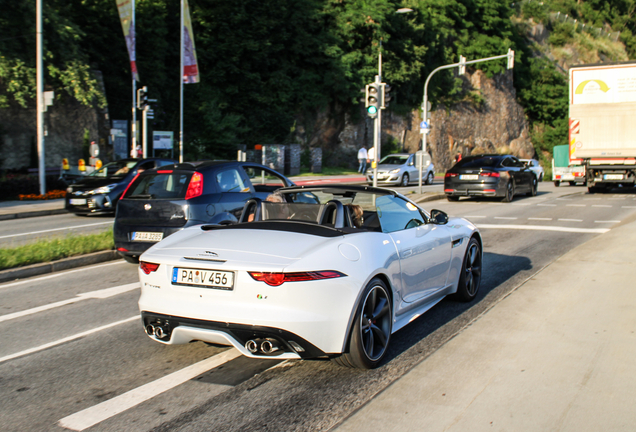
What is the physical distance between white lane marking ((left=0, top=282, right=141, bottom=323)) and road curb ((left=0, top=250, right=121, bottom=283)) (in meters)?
1.57

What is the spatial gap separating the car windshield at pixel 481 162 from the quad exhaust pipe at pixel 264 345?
1612 centimetres

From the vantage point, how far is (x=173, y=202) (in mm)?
8141

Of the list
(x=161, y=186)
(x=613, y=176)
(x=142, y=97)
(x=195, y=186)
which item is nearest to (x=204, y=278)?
(x=195, y=186)

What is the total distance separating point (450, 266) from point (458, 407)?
231 cm

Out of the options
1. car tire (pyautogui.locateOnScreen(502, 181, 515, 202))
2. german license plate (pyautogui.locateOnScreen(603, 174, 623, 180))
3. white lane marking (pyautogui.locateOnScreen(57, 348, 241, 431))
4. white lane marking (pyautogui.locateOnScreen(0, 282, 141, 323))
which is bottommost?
white lane marking (pyautogui.locateOnScreen(57, 348, 241, 431))

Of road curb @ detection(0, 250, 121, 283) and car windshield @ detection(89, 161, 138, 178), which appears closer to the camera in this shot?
road curb @ detection(0, 250, 121, 283)

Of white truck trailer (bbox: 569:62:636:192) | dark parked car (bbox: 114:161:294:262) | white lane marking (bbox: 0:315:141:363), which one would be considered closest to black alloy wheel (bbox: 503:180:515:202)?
white truck trailer (bbox: 569:62:636:192)

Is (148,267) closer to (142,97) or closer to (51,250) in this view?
(51,250)

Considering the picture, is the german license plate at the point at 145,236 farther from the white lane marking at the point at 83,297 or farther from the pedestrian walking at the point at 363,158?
the pedestrian walking at the point at 363,158

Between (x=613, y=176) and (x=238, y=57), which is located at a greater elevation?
(x=238, y=57)

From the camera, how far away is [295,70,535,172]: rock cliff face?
4622 cm

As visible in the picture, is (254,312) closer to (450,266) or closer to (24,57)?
(450,266)

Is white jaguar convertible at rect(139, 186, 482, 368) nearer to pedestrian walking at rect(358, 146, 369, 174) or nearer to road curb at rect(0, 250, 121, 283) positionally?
road curb at rect(0, 250, 121, 283)

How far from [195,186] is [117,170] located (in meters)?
8.64
